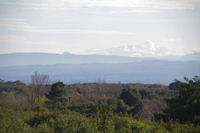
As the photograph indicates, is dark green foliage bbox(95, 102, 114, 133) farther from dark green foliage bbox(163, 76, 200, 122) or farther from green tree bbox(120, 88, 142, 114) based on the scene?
green tree bbox(120, 88, 142, 114)

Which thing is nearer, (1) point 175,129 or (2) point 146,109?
(1) point 175,129

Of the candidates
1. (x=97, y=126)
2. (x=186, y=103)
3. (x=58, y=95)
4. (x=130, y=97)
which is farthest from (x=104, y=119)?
(x=58, y=95)

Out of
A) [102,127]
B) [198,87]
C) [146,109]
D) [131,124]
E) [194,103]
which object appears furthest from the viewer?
[146,109]

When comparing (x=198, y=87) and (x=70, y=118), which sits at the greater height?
(x=198, y=87)

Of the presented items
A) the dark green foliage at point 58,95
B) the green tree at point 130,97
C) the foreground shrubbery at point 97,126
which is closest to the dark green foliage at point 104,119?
the foreground shrubbery at point 97,126

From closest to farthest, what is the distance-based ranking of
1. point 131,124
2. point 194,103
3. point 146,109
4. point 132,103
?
1. point 131,124
2. point 194,103
3. point 146,109
4. point 132,103

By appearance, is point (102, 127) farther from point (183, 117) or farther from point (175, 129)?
point (183, 117)

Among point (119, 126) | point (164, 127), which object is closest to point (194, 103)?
point (164, 127)

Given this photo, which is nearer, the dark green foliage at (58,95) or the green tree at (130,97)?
the green tree at (130,97)

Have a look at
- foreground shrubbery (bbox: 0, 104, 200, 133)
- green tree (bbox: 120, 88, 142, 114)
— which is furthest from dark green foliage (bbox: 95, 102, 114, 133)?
green tree (bbox: 120, 88, 142, 114)

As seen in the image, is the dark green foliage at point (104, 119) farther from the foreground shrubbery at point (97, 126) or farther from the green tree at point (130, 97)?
the green tree at point (130, 97)

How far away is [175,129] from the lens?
9680 mm

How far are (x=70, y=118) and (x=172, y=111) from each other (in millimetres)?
7645

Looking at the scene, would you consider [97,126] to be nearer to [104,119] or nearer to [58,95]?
[104,119]
